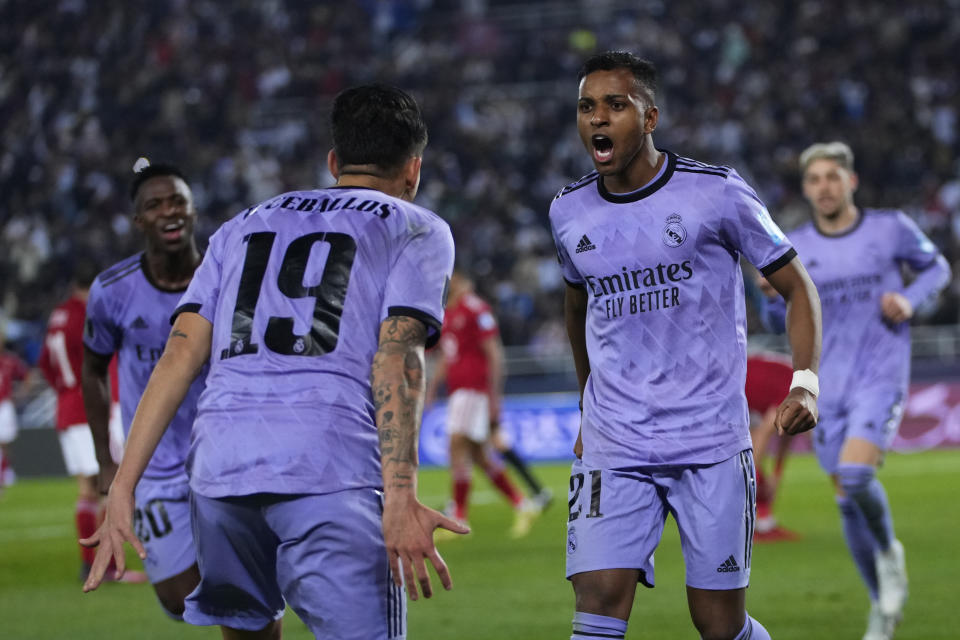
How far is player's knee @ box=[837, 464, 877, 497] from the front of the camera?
265 inches

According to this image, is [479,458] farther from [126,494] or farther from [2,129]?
[2,129]

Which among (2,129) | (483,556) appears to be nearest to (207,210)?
(2,129)

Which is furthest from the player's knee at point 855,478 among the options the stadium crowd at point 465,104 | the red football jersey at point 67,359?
the stadium crowd at point 465,104

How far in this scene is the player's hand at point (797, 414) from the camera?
4.04 m

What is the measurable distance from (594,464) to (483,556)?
6431 millimetres

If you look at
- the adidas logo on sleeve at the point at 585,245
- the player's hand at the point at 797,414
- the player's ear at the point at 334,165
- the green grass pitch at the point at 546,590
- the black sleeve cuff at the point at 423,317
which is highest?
the player's ear at the point at 334,165

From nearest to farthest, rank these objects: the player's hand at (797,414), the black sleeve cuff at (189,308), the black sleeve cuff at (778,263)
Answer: the black sleeve cuff at (189,308), the player's hand at (797,414), the black sleeve cuff at (778,263)

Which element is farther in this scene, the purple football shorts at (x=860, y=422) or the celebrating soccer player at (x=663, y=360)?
the purple football shorts at (x=860, y=422)

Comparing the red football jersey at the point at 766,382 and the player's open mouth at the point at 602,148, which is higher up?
the player's open mouth at the point at 602,148

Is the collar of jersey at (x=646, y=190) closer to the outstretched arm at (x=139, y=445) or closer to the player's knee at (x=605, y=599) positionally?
the player's knee at (x=605, y=599)

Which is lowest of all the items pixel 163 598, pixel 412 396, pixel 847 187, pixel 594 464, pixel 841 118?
pixel 163 598

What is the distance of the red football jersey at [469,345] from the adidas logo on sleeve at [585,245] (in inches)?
316

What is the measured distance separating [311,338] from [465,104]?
2551 centimetres

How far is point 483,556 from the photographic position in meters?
Answer: 10.8
